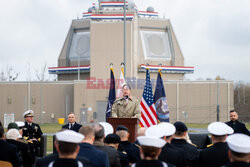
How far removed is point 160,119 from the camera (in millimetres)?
17250

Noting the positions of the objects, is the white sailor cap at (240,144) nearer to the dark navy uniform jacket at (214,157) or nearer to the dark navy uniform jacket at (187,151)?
the dark navy uniform jacket at (214,157)

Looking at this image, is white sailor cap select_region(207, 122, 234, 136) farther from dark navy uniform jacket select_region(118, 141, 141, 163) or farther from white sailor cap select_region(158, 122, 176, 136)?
dark navy uniform jacket select_region(118, 141, 141, 163)

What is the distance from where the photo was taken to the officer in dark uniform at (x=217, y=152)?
659 cm

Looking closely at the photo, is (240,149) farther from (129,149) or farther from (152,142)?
(129,149)

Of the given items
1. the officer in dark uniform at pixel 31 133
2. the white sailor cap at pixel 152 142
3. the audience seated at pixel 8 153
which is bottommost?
the officer in dark uniform at pixel 31 133

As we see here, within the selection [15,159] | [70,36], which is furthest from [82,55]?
[15,159]

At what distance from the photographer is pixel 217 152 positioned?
21.6 ft

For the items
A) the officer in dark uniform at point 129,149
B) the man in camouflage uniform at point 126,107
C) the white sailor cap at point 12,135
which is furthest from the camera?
the man in camouflage uniform at point 126,107

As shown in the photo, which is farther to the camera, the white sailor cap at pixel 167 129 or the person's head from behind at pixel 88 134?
the white sailor cap at pixel 167 129

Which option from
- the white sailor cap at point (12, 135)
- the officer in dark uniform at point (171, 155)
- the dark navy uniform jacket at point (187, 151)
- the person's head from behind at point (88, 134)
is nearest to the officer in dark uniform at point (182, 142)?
the dark navy uniform jacket at point (187, 151)

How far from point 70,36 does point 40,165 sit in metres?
54.2

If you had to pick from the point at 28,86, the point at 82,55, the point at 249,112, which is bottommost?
the point at 249,112

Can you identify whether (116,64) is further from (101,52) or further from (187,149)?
(187,149)

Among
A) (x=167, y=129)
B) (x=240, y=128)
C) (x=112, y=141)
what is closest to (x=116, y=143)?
(x=112, y=141)
